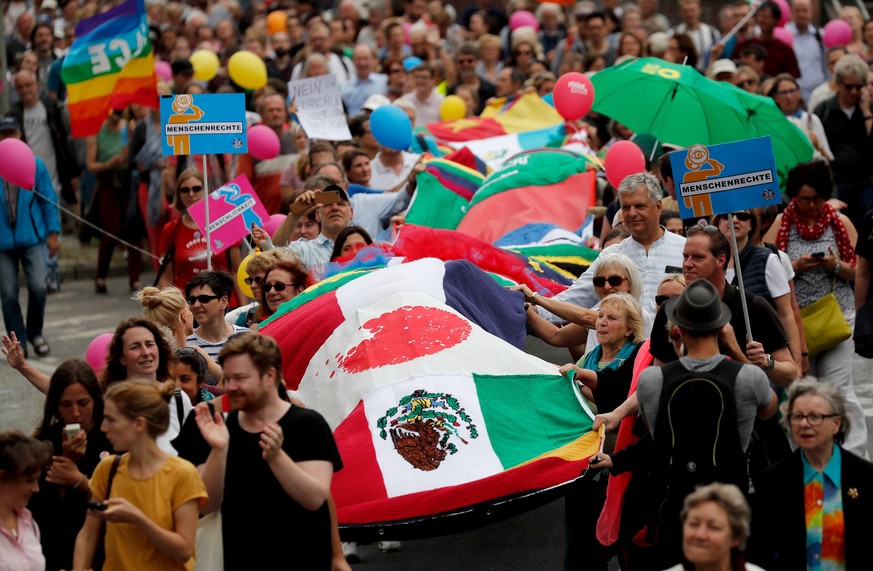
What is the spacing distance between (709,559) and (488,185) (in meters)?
7.21

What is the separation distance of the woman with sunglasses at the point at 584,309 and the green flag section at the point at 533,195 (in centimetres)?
256

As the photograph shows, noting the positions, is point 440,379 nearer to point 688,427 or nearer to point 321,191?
point 688,427

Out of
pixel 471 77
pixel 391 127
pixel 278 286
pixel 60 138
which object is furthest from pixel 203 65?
pixel 278 286

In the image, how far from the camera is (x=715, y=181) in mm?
7676

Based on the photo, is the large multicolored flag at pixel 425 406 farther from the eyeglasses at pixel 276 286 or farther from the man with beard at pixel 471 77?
the man with beard at pixel 471 77

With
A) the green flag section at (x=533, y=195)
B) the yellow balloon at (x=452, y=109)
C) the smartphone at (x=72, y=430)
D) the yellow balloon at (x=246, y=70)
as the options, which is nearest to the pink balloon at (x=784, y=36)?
the yellow balloon at (x=452, y=109)

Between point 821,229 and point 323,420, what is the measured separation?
4558 millimetres

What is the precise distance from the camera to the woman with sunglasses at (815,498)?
566cm

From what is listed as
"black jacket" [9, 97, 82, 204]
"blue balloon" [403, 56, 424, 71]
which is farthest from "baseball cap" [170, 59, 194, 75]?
"blue balloon" [403, 56, 424, 71]

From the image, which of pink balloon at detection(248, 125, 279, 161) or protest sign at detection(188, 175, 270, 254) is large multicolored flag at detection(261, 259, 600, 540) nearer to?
protest sign at detection(188, 175, 270, 254)

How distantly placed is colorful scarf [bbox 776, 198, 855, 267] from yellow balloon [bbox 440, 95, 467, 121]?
6.94 metres

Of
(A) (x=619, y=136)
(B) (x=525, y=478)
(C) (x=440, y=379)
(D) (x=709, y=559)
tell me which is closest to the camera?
(D) (x=709, y=559)

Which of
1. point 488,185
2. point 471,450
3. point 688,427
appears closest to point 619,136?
point 488,185

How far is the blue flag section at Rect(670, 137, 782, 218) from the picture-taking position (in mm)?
7582
